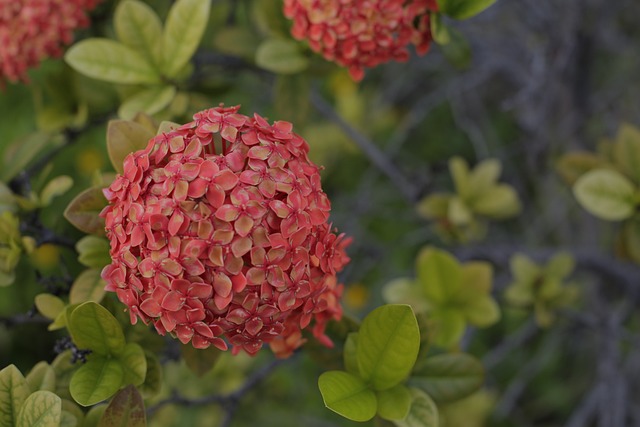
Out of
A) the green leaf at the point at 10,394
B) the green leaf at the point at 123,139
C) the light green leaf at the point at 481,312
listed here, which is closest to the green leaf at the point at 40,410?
the green leaf at the point at 10,394

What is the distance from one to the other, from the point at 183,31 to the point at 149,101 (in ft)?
0.67

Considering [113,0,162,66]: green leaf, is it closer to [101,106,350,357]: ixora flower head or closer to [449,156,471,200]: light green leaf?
[101,106,350,357]: ixora flower head

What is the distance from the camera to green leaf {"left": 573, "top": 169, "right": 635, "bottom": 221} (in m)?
1.98

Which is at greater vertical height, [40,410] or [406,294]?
[40,410]

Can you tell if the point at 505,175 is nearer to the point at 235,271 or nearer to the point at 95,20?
the point at 95,20

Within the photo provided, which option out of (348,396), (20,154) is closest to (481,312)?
(348,396)

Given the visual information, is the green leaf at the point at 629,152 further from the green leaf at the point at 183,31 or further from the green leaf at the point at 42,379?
the green leaf at the point at 42,379

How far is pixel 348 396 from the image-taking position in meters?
1.48

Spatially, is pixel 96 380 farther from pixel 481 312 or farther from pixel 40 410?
pixel 481 312

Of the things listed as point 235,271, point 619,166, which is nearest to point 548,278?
point 619,166

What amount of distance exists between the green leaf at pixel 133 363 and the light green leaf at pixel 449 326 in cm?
88

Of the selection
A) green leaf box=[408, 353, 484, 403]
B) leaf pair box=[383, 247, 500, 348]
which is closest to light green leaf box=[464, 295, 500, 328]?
leaf pair box=[383, 247, 500, 348]

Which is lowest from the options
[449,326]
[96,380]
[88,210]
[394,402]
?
[449,326]

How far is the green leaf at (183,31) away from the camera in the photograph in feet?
5.86
